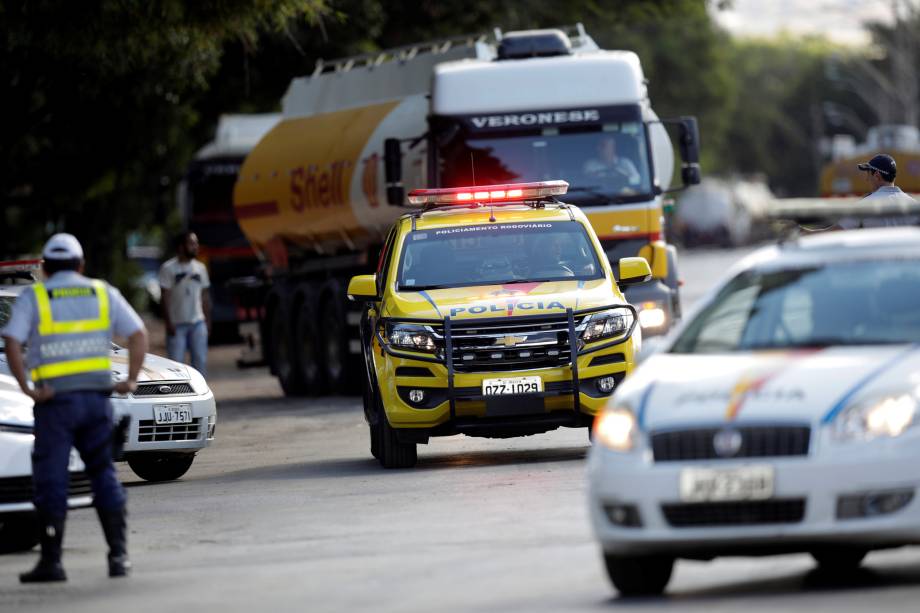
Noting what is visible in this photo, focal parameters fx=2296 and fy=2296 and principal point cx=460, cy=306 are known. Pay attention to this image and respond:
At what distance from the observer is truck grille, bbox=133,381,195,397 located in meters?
16.7

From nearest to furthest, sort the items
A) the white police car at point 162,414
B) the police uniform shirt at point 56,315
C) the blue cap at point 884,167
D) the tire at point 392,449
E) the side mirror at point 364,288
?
the police uniform shirt at point 56,315 < the tire at point 392,449 < the white police car at point 162,414 < the side mirror at point 364,288 < the blue cap at point 884,167

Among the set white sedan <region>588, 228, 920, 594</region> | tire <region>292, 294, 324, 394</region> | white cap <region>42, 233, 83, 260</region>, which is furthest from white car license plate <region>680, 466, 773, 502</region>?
tire <region>292, 294, 324, 394</region>

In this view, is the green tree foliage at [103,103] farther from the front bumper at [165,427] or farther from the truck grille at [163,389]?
the front bumper at [165,427]

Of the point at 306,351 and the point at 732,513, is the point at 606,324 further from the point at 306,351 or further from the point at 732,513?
the point at 306,351

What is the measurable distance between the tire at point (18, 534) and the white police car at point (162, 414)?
2769mm

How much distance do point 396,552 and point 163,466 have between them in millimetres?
6004

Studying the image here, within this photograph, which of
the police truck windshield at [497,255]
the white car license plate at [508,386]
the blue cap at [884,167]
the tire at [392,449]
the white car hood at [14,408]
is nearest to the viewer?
the white car hood at [14,408]

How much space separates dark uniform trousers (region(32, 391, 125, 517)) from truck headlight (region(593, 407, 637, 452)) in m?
2.95

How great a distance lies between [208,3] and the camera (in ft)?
80.5

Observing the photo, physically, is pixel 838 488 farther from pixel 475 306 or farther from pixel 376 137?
pixel 376 137

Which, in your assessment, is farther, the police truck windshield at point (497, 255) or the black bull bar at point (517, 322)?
the police truck windshield at point (497, 255)

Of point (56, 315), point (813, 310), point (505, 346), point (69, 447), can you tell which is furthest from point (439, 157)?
point (813, 310)

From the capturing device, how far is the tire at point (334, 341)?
27.4 m

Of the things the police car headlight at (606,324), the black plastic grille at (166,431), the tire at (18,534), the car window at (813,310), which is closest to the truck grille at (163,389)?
the black plastic grille at (166,431)
